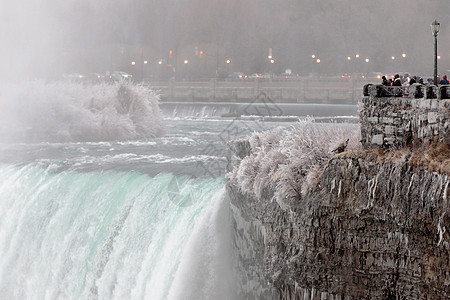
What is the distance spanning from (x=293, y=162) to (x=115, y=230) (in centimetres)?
966

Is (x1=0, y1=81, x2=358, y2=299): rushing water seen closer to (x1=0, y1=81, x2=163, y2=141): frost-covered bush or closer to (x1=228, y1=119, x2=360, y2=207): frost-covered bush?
(x1=228, y1=119, x2=360, y2=207): frost-covered bush

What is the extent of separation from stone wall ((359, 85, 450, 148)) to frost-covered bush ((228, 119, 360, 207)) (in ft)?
2.72

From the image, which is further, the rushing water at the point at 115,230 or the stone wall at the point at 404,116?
the rushing water at the point at 115,230

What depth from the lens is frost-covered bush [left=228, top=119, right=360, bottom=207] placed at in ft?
61.1

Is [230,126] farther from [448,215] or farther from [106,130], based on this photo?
[448,215]

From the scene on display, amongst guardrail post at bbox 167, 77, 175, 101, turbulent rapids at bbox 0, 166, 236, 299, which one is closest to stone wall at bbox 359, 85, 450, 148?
turbulent rapids at bbox 0, 166, 236, 299

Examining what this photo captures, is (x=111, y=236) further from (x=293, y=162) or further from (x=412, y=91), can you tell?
(x=412, y=91)

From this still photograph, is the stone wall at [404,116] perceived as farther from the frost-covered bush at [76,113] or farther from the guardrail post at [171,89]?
the guardrail post at [171,89]

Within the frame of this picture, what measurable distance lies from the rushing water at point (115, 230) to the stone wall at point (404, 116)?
6.91 m

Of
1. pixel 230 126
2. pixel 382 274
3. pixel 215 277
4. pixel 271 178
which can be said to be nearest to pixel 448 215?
pixel 382 274

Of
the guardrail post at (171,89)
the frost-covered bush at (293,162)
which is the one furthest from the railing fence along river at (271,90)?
the frost-covered bush at (293,162)

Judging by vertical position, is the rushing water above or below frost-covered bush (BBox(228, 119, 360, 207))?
below

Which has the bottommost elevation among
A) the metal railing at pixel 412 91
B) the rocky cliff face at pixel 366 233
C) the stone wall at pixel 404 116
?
the rocky cliff face at pixel 366 233

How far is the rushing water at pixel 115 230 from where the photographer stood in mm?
23141
